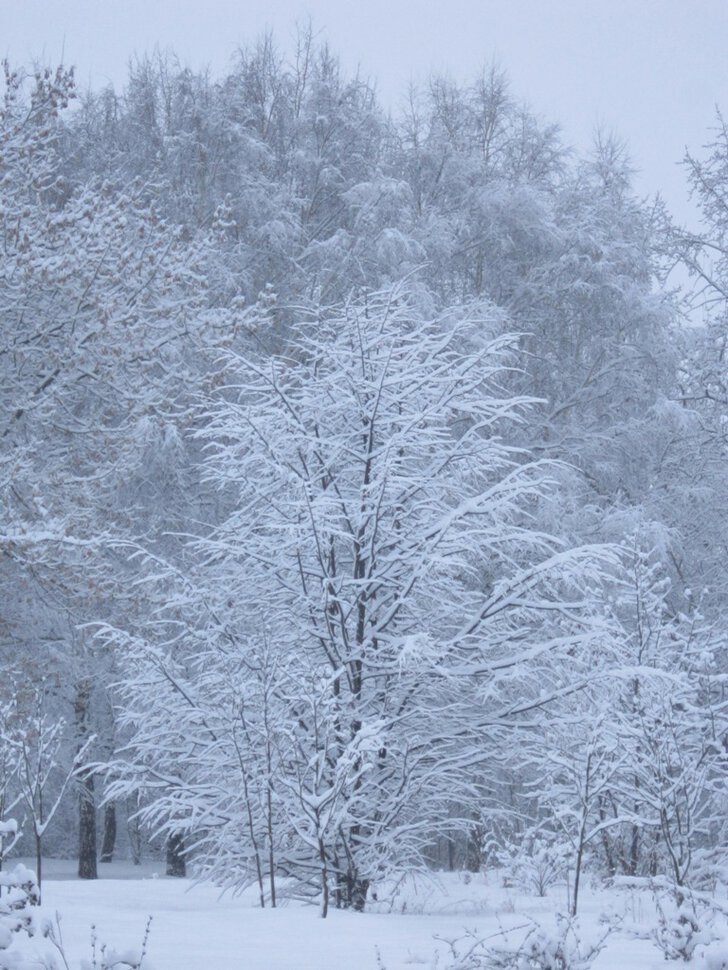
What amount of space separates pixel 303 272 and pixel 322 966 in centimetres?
1208

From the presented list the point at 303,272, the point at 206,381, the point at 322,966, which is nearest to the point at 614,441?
the point at 303,272

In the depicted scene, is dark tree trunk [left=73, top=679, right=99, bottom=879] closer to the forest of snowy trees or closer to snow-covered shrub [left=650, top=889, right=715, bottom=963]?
the forest of snowy trees

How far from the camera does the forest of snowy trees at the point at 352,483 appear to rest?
306 inches

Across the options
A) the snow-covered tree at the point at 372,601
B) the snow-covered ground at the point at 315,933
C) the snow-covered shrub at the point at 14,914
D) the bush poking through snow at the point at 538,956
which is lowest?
the snow-covered ground at the point at 315,933

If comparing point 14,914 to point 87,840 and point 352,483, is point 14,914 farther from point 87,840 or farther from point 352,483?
point 87,840

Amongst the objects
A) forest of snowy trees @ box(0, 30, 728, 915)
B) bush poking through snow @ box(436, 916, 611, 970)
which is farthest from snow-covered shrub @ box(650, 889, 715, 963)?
forest of snowy trees @ box(0, 30, 728, 915)

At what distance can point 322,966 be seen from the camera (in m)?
4.26

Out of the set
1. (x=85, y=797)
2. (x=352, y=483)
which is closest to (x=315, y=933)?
(x=352, y=483)

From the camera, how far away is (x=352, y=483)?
8.70 m

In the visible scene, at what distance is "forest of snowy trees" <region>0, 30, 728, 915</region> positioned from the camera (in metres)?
7.78

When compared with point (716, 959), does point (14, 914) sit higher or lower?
higher

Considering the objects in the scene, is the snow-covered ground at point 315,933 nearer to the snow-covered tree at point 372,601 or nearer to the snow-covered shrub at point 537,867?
the snow-covered shrub at point 537,867

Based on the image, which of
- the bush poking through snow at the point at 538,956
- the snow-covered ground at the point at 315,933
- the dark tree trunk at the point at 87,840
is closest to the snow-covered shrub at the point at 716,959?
the snow-covered ground at the point at 315,933

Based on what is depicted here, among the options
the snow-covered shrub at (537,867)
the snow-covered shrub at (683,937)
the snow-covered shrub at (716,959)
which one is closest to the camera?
the snow-covered shrub at (716,959)
